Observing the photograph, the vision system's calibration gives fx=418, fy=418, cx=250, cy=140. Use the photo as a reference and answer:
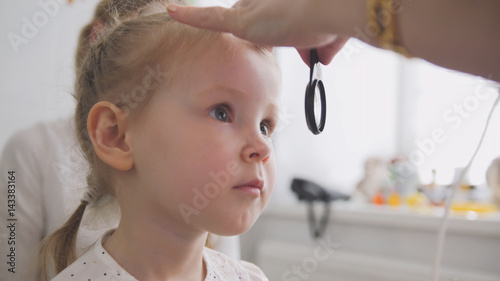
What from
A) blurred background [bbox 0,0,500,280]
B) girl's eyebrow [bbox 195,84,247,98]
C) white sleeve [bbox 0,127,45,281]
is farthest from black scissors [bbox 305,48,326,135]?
white sleeve [bbox 0,127,45,281]

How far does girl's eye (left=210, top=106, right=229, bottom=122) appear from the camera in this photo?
2.24 ft

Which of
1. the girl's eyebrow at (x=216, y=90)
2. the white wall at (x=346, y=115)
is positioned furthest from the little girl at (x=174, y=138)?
the white wall at (x=346, y=115)

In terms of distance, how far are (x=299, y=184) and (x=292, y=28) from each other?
4.40ft

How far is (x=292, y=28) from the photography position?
1.71ft

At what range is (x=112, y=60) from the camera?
77 centimetres

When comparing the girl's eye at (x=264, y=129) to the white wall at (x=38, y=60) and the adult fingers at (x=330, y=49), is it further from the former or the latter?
the white wall at (x=38, y=60)

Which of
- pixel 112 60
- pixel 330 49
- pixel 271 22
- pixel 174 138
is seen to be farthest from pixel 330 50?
pixel 112 60

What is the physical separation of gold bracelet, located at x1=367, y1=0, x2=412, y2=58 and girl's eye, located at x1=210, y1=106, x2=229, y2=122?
28cm

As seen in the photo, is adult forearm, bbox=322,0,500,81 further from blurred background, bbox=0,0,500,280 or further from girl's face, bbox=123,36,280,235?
blurred background, bbox=0,0,500,280

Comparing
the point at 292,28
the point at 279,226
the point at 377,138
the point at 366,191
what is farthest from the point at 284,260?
the point at 292,28

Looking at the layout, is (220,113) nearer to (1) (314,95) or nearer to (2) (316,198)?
(1) (314,95)

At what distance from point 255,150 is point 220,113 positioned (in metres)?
0.09

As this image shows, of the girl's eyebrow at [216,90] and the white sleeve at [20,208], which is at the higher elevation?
the girl's eyebrow at [216,90]

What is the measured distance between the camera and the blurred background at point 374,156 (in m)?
1.28
